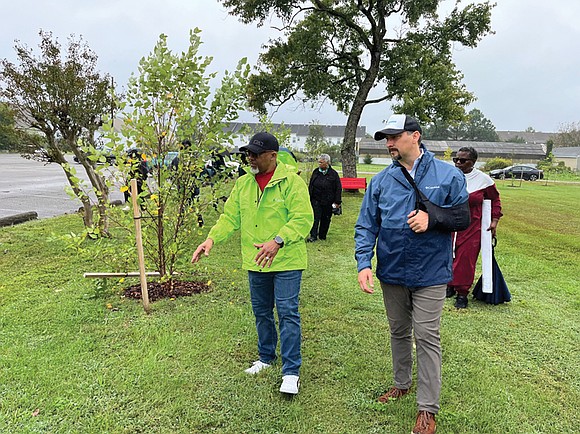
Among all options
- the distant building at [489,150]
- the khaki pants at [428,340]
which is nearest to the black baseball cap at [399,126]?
the khaki pants at [428,340]

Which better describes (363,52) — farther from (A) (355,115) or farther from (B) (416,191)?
(B) (416,191)

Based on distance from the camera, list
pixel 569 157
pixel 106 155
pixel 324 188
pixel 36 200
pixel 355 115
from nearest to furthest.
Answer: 1. pixel 106 155
2. pixel 324 188
3. pixel 36 200
4. pixel 355 115
5. pixel 569 157

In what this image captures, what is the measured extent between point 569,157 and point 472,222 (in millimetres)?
65505

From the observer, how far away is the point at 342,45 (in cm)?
1673

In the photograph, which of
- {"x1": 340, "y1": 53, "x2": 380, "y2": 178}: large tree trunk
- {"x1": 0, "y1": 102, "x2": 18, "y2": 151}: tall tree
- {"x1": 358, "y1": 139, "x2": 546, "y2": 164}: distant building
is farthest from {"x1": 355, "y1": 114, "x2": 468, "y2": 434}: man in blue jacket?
{"x1": 358, "y1": 139, "x2": 546, "y2": 164}: distant building

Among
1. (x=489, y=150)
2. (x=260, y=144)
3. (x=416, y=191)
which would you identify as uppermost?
(x=260, y=144)

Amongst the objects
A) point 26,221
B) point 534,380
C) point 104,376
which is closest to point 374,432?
point 534,380

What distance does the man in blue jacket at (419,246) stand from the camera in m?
2.65

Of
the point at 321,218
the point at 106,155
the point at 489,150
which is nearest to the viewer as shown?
the point at 106,155

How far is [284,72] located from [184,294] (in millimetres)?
12927

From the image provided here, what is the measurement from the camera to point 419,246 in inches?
104

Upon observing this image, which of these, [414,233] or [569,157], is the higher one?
[414,233]

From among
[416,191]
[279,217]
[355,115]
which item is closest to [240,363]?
[279,217]

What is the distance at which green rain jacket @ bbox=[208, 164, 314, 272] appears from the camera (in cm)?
302
